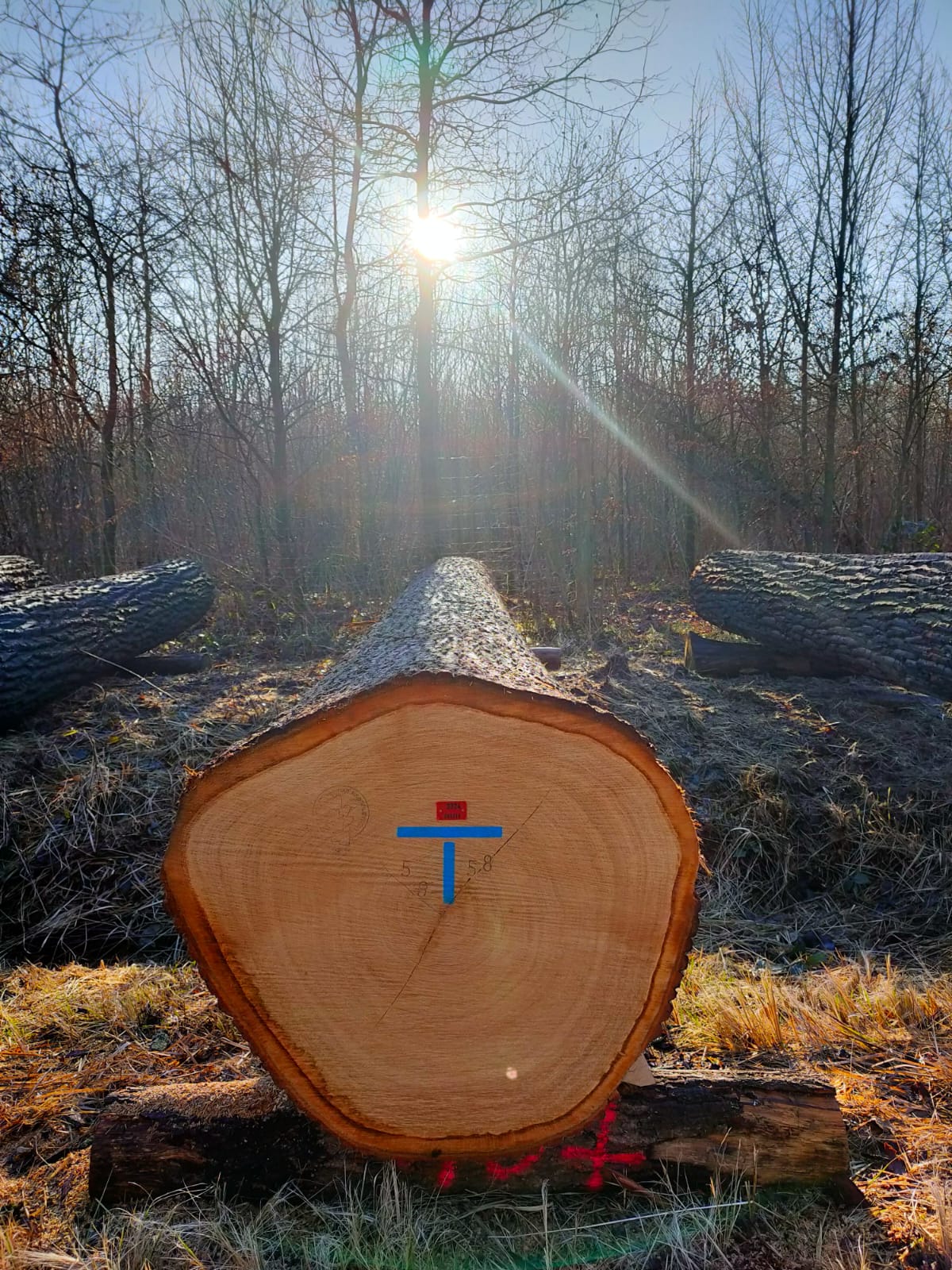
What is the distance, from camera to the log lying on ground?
143 centimetres

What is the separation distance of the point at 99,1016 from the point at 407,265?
8417mm

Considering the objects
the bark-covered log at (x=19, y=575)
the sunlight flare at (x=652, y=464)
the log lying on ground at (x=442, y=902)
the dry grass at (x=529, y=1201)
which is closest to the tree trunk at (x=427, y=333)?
the sunlight flare at (x=652, y=464)

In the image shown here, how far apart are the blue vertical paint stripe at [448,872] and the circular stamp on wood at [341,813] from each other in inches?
6.8

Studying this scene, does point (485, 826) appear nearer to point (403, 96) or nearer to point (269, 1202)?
point (269, 1202)

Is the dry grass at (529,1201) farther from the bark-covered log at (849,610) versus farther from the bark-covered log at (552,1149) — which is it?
the bark-covered log at (849,610)

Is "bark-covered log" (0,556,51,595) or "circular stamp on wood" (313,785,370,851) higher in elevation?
"bark-covered log" (0,556,51,595)

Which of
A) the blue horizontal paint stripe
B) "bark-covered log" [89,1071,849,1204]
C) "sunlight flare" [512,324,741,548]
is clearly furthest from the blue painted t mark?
"sunlight flare" [512,324,741,548]

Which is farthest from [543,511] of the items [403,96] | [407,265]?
[403,96]

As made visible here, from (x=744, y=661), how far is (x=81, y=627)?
4.83 metres

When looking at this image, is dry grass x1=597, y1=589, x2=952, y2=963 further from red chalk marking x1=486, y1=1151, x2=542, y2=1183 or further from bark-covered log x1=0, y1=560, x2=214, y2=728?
bark-covered log x1=0, y1=560, x2=214, y2=728

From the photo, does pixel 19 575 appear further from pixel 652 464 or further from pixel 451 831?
pixel 652 464

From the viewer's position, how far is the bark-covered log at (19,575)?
20.5ft

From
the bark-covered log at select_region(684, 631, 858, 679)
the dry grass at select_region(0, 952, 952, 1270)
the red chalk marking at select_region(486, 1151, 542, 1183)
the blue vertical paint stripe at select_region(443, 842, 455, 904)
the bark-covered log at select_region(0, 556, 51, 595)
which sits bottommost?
the dry grass at select_region(0, 952, 952, 1270)

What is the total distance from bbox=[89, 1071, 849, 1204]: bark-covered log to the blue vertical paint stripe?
1.99 feet
